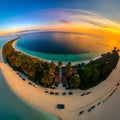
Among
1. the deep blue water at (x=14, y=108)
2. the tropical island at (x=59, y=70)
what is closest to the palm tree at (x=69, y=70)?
the tropical island at (x=59, y=70)

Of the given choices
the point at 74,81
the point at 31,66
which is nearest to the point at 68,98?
the point at 74,81

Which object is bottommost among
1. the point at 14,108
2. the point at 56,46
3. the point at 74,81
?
the point at 14,108

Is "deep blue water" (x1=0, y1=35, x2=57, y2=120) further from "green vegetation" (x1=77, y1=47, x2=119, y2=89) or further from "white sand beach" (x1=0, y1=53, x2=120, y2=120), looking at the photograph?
"green vegetation" (x1=77, y1=47, x2=119, y2=89)

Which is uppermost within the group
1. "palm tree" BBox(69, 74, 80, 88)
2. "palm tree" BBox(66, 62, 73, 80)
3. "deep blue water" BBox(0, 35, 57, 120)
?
"palm tree" BBox(66, 62, 73, 80)

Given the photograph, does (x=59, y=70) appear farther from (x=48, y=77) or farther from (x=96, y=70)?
(x=96, y=70)

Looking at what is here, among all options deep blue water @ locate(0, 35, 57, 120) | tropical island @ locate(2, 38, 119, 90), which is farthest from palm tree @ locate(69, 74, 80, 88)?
deep blue water @ locate(0, 35, 57, 120)

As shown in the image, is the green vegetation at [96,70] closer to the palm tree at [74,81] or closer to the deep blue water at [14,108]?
the palm tree at [74,81]
